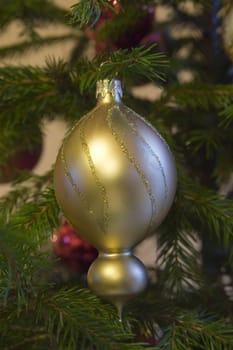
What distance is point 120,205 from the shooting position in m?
0.26

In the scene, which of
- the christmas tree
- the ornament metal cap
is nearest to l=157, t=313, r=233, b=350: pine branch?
the christmas tree

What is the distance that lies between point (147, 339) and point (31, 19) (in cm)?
28

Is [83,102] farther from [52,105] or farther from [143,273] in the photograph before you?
[143,273]

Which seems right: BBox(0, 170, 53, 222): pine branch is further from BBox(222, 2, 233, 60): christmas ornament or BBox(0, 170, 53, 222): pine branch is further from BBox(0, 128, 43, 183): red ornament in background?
BBox(222, 2, 233, 60): christmas ornament

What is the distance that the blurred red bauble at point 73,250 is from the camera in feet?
1.49

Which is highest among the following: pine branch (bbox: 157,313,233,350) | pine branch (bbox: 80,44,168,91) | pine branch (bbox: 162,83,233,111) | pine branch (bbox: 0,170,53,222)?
pine branch (bbox: 80,44,168,91)

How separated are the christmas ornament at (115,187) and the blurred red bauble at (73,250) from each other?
6.7 inches

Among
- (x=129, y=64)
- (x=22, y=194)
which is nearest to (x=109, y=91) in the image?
(x=129, y=64)

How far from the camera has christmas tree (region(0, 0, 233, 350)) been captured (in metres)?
0.26

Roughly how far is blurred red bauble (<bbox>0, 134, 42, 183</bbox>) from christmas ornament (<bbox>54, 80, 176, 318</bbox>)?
0.20 m

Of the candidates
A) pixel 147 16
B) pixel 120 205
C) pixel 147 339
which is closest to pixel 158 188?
pixel 120 205

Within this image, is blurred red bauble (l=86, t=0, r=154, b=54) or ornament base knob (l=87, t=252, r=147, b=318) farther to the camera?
blurred red bauble (l=86, t=0, r=154, b=54)

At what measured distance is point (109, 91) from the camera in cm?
29

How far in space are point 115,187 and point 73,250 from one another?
8.2 inches
